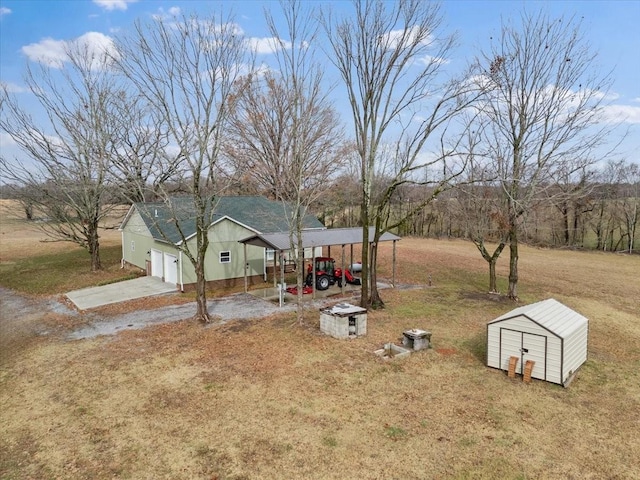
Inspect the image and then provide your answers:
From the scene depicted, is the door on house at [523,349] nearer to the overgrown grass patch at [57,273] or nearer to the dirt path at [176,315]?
the dirt path at [176,315]

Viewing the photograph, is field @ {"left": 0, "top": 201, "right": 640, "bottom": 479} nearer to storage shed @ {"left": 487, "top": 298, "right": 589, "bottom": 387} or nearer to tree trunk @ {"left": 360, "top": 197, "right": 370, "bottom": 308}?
storage shed @ {"left": 487, "top": 298, "right": 589, "bottom": 387}

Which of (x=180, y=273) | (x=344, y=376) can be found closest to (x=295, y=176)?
(x=344, y=376)

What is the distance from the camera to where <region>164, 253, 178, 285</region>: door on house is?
20.7m

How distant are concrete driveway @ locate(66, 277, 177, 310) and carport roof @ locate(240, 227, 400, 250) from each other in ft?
17.4

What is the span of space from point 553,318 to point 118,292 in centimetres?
1877

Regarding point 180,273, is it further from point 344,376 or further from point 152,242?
point 344,376

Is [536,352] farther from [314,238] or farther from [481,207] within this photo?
[314,238]

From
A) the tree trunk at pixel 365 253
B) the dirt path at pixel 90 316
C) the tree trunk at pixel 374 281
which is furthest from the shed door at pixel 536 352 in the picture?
the dirt path at pixel 90 316

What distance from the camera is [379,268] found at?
2647cm

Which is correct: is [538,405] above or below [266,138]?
below

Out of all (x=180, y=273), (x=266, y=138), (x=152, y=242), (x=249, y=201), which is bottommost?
(x=180, y=273)

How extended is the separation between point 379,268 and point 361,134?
1302cm

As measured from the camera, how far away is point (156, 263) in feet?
73.9

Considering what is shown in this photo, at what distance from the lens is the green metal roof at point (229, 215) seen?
69.4 ft
